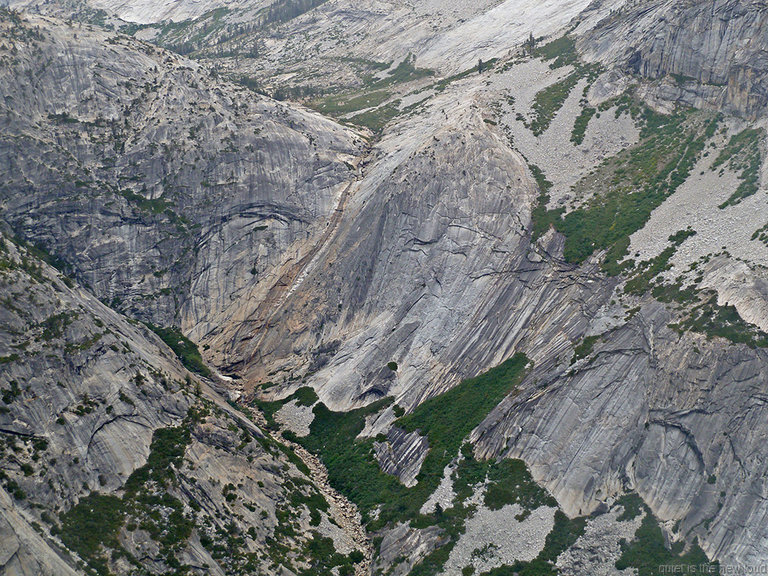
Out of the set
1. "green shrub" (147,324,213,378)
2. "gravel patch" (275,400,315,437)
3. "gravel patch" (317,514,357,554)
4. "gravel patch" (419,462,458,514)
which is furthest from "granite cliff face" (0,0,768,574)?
"green shrub" (147,324,213,378)

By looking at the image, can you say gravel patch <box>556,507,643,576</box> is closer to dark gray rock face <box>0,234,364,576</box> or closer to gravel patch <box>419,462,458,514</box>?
gravel patch <box>419,462,458,514</box>

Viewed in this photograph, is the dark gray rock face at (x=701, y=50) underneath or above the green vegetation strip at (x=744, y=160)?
above


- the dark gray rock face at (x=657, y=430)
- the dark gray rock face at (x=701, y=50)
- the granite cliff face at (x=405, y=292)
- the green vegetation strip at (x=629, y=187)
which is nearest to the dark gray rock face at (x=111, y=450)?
the granite cliff face at (x=405, y=292)

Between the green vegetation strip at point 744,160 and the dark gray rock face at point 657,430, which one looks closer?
the dark gray rock face at point 657,430

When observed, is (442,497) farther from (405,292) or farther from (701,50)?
(701,50)

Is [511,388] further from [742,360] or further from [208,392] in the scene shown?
[208,392]

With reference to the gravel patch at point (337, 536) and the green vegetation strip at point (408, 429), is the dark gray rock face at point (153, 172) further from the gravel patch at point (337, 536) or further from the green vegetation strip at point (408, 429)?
the gravel patch at point (337, 536)

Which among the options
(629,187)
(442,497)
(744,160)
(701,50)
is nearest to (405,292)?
(442,497)

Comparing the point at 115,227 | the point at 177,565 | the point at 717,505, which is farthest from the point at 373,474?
the point at 115,227
